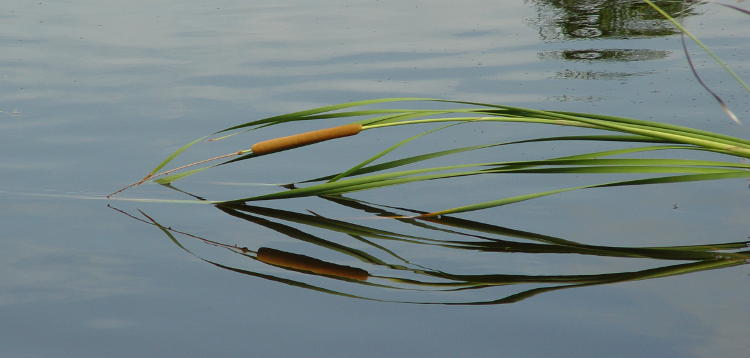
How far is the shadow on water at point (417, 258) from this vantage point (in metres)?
1.90

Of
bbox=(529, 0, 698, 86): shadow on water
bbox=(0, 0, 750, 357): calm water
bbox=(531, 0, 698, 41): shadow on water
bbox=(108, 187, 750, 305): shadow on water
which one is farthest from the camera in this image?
bbox=(531, 0, 698, 41): shadow on water

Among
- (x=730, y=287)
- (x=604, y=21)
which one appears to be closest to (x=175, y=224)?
(x=730, y=287)

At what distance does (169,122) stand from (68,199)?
2.71 feet

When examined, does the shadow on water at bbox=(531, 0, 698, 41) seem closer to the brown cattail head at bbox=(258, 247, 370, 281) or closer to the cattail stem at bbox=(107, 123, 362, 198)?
the cattail stem at bbox=(107, 123, 362, 198)

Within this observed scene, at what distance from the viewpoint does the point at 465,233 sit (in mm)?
2205

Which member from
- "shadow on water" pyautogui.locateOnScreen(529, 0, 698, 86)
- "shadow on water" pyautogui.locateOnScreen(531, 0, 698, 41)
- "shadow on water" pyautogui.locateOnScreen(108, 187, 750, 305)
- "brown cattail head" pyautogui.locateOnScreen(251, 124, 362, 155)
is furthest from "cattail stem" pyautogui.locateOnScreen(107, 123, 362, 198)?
"shadow on water" pyautogui.locateOnScreen(531, 0, 698, 41)

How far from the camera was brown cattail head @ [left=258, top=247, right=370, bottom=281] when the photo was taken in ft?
6.48

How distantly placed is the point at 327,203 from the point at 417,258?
1.54 ft

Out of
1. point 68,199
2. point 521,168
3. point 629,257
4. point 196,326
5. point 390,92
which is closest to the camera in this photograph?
point 196,326

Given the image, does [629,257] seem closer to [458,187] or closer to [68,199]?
[458,187]

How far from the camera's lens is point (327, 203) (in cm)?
245

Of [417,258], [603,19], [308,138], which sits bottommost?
[417,258]

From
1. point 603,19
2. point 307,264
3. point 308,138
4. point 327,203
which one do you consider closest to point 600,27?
point 603,19

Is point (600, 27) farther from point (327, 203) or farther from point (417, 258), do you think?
point (417, 258)
